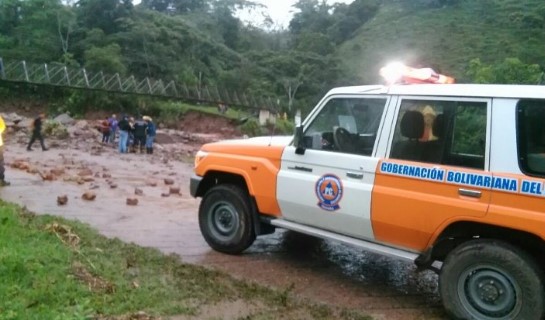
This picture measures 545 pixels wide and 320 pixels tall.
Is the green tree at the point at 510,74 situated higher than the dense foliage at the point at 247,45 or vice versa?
the dense foliage at the point at 247,45

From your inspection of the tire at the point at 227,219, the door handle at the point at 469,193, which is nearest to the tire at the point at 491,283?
the door handle at the point at 469,193

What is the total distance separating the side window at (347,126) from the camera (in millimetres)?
5188

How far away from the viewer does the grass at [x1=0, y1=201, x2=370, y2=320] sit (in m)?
4.32

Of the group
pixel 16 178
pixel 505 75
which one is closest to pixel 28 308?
pixel 16 178

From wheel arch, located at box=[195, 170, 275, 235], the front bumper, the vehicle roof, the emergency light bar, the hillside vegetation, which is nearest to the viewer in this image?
the vehicle roof

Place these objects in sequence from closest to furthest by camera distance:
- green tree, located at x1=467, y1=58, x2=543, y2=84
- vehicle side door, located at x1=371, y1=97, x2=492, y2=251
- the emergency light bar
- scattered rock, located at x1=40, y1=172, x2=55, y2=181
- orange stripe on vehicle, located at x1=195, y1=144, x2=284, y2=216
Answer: vehicle side door, located at x1=371, y1=97, x2=492, y2=251
the emergency light bar
orange stripe on vehicle, located at x1=195, y1=144, x2=284, y2=216
scattered rock, located at x1=40, y1=172, x2=55, y2=181
green tree, located at x1=467, y1=58, x2=543, y2=84

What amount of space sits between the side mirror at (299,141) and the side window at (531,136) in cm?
207

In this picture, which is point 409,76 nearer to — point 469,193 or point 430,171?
point 430,171

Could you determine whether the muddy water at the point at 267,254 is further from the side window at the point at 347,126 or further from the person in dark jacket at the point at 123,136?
the person in dark jacket at the point at 123,136

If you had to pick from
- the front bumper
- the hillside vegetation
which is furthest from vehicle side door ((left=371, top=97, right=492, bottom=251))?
the hillside vegetation

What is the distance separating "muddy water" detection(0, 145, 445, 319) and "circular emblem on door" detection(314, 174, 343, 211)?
2.77ft

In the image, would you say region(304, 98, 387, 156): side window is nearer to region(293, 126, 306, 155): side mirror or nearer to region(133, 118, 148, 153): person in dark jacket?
region(293, 126, 306, 155): side mirror

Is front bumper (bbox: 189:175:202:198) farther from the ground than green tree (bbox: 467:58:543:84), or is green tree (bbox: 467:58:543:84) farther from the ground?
green tree (bbox: 467:58:543:84)

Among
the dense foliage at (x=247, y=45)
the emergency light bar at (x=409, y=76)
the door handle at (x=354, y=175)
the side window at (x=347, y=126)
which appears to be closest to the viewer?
the door handle at (x=354, y=175)
